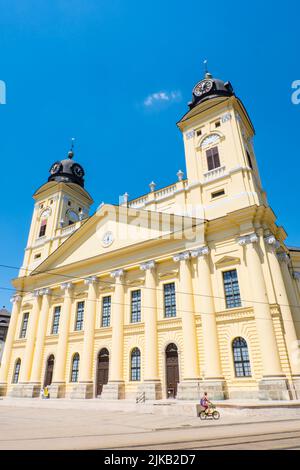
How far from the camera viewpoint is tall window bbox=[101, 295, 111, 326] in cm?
2543

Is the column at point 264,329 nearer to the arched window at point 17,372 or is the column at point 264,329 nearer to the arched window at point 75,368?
the arched window at point 75,368

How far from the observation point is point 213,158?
→ 2577 cm

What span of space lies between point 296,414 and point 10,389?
26.2 metres

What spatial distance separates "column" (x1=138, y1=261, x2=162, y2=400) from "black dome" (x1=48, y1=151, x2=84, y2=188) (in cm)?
1898

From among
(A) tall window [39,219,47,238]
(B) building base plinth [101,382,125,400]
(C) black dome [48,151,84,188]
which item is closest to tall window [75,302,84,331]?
(B) building base plinth [101,382,125,400]

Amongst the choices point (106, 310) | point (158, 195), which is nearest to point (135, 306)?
point (106, 310)


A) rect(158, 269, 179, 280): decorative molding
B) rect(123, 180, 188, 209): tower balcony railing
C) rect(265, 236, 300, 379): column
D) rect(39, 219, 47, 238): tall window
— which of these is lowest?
rect(265, 236, 300, 379): column

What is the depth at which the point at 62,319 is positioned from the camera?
1081 inches

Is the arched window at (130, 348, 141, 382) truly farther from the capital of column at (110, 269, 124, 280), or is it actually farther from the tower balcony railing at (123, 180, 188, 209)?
the tower balcony railing at (123, 180, 188, 209)

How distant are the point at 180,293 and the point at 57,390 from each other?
1307 centimetres

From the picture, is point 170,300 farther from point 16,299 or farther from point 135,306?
point 16,299

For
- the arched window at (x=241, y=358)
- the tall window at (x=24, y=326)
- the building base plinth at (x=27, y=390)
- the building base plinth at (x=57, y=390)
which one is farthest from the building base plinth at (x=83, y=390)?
the arched window at (x=241, y=358)

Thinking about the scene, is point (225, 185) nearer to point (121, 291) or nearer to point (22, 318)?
point (121, 291)

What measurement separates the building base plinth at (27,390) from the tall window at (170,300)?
Answer: 13.9 metres
